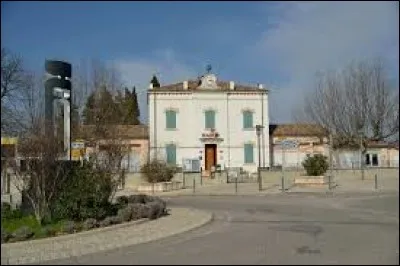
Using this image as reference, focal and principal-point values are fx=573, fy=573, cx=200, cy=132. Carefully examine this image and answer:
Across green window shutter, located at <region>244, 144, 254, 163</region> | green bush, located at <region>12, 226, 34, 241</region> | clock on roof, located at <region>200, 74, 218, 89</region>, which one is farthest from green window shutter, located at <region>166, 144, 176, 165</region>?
green bush, located at <region>12, 226, 34, 241</region>

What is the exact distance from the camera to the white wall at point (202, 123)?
55406 millimetres

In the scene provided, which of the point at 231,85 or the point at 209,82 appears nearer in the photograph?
the point at 209,82

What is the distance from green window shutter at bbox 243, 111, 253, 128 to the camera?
56312mm

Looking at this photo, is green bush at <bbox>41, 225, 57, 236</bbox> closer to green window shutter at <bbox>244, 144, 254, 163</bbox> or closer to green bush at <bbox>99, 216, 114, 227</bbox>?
green bush at <bbox>99, 216, 114, 227</bbox>

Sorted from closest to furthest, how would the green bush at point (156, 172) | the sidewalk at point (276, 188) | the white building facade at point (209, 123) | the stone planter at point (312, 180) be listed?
1. the sidewalk at point (276, 188)
2. the stone planter at point (312, 180)
3. the green bush at point (156, 172)
4. the white building facade at point (209, 123)

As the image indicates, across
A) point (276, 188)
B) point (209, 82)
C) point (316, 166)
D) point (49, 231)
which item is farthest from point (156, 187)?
point (209, 82)

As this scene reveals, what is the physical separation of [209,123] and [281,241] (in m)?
43.6

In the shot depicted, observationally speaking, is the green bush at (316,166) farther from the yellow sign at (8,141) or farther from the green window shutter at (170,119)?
the yellow sign at (8,141)

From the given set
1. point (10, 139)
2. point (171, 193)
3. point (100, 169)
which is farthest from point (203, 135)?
point (10, 139)

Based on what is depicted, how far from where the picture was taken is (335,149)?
55875mm

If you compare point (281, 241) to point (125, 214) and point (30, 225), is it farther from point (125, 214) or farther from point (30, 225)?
point (30, 225)

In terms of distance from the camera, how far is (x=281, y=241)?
12.3m

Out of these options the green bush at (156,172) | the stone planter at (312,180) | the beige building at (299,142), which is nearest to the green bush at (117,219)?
the green bush at (156,172)

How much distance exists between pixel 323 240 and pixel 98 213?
21.1 feet
